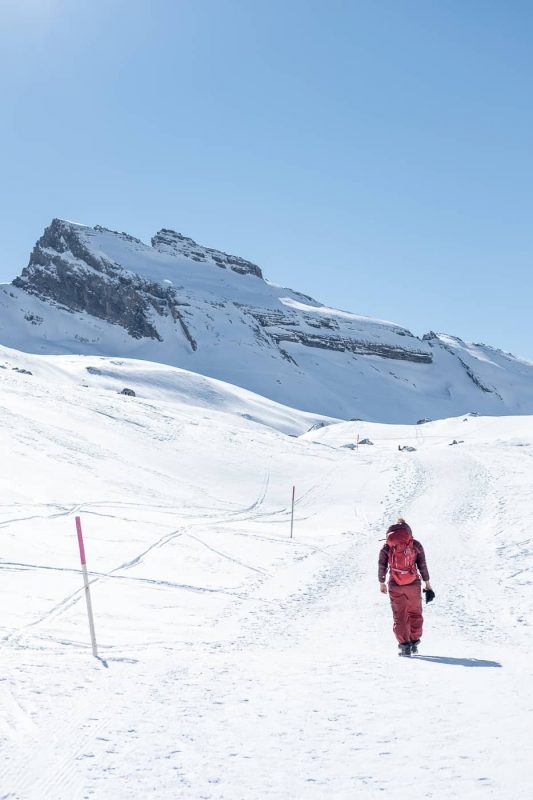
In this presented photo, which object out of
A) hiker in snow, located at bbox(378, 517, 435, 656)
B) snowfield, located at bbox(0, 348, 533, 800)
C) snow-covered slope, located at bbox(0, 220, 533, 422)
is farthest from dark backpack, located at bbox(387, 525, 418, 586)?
snow-covered slope, located at bbox(0, 220, 533, 422)

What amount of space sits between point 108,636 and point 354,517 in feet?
55.1

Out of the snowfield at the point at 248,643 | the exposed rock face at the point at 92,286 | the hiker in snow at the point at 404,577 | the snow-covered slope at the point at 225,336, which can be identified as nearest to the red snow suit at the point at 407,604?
the hiker in snow at the point at 404,577

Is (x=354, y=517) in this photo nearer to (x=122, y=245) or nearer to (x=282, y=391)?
(x=282, y=391)

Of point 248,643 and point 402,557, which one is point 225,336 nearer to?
point 248,643

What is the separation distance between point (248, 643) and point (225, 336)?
142 m

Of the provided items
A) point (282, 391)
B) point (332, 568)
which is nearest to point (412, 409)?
point (282, 391)

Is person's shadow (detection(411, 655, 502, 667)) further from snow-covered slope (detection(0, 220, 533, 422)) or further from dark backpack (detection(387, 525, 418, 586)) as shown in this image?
snow-covered slope (detection(0, 220, 533, 422))

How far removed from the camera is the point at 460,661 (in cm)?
788

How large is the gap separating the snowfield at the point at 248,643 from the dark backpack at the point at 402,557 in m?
1.01

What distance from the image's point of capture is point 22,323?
148 m

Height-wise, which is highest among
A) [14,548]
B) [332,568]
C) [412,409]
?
[412,409]

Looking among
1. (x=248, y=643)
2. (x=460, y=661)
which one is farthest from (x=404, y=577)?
(x=248, y=643)

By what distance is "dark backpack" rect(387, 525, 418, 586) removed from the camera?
8844mm

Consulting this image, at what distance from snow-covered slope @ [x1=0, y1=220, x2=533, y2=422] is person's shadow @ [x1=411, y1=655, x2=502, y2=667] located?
112685 millimetres
